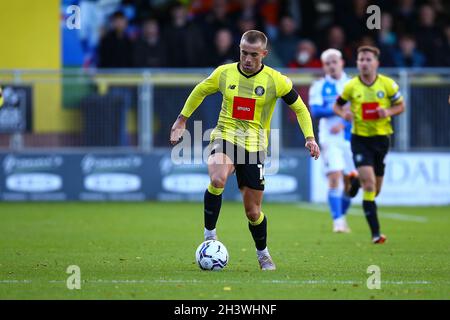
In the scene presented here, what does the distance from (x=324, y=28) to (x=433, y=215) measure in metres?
5.50

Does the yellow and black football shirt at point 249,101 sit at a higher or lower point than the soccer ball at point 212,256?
higher

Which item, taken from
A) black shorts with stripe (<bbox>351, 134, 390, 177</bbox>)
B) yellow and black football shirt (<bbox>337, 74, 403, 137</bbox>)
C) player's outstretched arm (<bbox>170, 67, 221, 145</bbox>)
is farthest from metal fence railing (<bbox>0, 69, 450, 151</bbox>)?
player's outstretched arm (<bbox>170, 67, 221, 145</bbox>)

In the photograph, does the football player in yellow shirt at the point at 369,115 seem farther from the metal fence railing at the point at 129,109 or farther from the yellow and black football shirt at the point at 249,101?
the metal fence railing at the point at 129,109

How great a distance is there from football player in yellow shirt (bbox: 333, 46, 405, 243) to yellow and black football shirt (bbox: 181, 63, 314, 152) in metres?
3.69

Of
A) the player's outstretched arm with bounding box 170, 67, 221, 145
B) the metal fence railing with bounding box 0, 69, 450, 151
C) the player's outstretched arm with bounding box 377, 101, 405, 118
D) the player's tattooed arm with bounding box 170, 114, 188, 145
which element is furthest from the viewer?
the metal fence railing with bounding box 0, 69, 450, 151

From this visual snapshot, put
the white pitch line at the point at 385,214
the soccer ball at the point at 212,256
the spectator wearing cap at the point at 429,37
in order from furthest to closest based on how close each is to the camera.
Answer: the spectator wearing cap at the point at 429,37, the white pitch line at the point at 385,214, the soccer ball at the point at 212,256

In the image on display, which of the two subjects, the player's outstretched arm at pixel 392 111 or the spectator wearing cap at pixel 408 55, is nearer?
the player's outstretched arm at pixel 392 111

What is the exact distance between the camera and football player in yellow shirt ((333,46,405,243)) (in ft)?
44.3

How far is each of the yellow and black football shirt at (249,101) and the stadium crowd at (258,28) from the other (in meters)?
10.6

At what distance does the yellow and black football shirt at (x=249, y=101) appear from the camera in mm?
9906

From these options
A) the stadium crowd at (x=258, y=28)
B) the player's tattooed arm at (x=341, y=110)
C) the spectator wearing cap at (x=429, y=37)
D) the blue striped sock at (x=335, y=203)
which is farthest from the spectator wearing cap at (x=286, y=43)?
the player's tattooed arm at (x=341, y=110)

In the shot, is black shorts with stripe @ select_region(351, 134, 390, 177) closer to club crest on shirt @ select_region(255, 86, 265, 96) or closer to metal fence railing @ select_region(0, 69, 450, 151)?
club crest on shirt @ select_region(255, 86, 265, 96)

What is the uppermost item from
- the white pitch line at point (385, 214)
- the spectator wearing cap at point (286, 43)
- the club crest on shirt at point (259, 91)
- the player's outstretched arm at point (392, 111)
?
the spectator wearing cap at point (286, 43)
